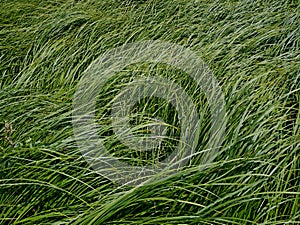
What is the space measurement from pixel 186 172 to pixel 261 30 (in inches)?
55.7

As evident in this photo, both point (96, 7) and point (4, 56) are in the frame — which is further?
point (96, 7)

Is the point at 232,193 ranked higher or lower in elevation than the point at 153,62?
lower

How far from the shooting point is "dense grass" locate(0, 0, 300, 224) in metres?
1.55

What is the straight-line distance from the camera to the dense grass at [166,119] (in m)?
1.55

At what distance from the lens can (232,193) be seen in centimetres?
150

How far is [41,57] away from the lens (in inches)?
116

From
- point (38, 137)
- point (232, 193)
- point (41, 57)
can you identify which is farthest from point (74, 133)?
point (41, 57)

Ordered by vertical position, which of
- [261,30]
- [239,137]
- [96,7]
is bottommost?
[239,137]

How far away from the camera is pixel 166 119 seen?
6.98 feet

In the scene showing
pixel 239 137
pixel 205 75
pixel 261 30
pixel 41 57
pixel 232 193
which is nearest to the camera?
pixel 232 193

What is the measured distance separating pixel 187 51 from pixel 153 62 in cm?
21

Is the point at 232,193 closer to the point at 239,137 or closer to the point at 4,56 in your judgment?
the point at 239,137

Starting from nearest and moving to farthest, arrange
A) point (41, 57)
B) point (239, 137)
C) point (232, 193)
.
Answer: point (232, 193)
point (239, 137)
point (41, 57)

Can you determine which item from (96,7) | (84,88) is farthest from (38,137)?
(96,7)
